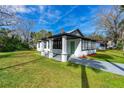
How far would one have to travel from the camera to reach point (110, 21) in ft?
106

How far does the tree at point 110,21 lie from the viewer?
102 ft

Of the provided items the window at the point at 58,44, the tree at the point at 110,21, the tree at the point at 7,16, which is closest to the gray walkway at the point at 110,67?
the window at the point at 58,44

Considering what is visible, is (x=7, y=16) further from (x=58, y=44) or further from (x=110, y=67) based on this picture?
(x=110, y=67)

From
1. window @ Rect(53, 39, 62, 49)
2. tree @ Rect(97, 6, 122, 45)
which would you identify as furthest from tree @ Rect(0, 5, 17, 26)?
tree @ Rect(97, 6, 122, 45)

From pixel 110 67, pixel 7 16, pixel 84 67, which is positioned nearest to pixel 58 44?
pixel 7 16

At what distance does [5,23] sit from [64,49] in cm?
1115

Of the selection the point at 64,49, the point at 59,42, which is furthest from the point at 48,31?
the point at 64,49

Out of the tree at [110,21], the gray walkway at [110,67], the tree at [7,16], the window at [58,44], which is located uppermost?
the tree at [110,21]

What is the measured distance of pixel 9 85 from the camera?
190 inches

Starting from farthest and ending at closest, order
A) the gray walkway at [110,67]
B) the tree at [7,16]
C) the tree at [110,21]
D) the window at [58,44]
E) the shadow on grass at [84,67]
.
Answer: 1. the tree at [110,21]
2. the window at [58,44]
3. the tree at [7,16]
4. the gray walkway at [110,67]
5. the shadow on grass at [84,67]

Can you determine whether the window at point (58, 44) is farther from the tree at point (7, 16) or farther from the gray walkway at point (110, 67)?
the tree at point (7, 16)

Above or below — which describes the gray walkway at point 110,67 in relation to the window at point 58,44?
below
